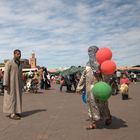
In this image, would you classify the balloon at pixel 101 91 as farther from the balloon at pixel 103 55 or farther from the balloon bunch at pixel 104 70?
the balloon at pixel 103 55

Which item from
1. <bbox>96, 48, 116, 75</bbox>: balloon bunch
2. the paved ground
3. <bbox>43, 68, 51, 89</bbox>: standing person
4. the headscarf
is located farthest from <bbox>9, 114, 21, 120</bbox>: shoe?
<bbox>43, 68, 51, 89</bbox>: standing person

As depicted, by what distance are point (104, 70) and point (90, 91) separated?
2.13 feet

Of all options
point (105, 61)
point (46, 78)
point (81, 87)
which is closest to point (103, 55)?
point (105, 61)

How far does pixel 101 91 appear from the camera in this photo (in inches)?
328

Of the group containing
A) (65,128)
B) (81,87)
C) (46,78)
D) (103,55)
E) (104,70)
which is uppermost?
(46,78)

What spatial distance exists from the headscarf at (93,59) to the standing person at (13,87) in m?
2.95

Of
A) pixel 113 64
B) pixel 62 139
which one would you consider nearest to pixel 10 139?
pixel 62 139

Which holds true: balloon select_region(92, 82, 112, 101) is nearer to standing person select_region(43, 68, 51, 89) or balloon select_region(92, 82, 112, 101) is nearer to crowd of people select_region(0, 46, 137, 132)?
crowd of people select_region(0, 46, 137, 132)

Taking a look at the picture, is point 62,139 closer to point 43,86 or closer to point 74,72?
point 74,72

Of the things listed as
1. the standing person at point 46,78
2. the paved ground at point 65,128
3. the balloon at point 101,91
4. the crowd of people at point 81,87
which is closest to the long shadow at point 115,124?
the paved ground at point 65,128

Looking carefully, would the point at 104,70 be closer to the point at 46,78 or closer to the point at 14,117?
the point at 14,117

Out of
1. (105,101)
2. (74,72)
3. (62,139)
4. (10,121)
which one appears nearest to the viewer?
(62,139)

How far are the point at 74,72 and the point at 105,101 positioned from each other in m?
17.6

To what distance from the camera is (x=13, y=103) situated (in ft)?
36.9
